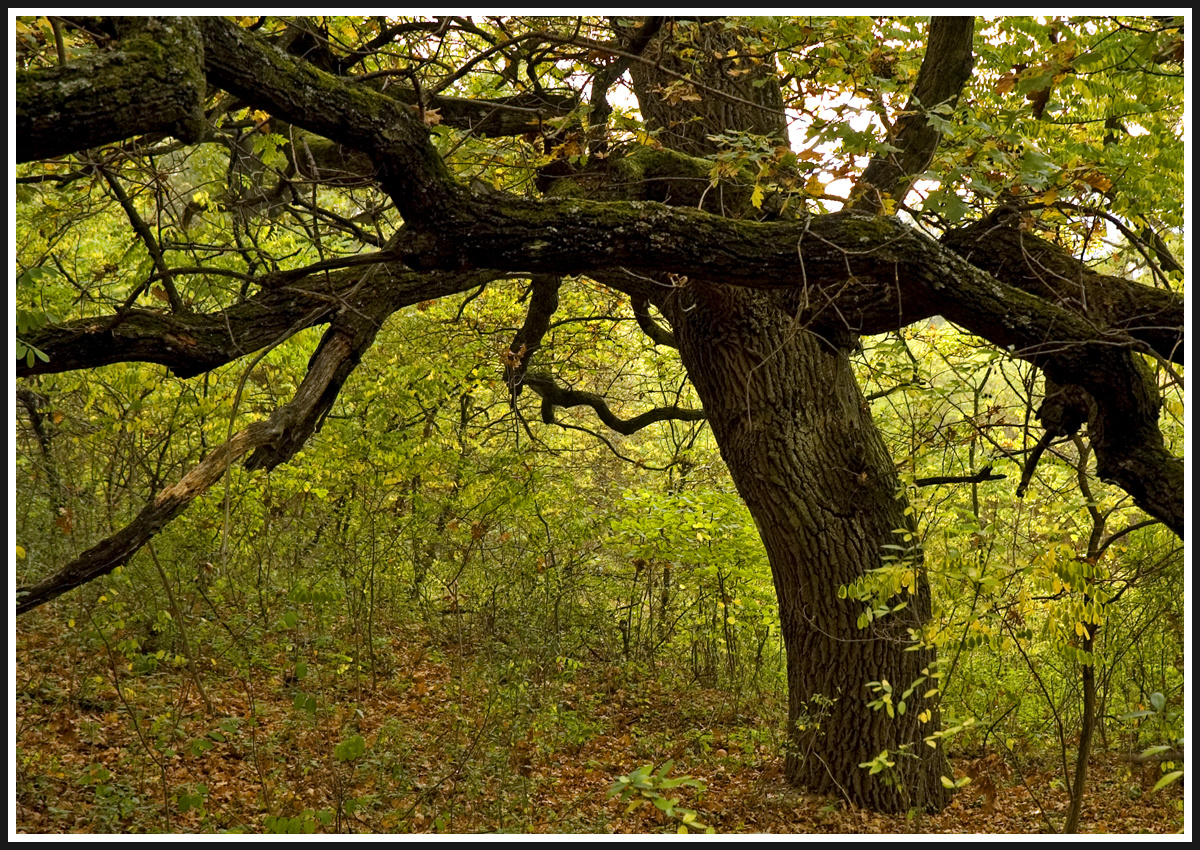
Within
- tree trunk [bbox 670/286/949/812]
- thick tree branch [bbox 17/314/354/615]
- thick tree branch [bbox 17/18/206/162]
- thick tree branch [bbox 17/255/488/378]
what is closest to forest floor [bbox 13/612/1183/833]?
tree trunk [bbox 670/286/949/812]

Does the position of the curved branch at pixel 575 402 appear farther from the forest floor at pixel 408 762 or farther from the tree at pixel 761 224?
the forest floor at pixel 408 762

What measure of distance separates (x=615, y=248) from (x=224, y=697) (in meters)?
4.95

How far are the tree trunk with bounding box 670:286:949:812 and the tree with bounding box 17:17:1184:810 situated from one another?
2 centimetres

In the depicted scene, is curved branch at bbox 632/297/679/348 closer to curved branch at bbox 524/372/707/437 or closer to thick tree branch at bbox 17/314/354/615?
curved branch at bbox 524/372/707/437

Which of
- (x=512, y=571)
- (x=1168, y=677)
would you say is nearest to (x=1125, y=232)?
(x=1168, y=677)

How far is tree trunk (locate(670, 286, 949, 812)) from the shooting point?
5.71 meters

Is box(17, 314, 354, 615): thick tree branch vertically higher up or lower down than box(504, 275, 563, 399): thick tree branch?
lower down

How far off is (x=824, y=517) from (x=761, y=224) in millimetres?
2337

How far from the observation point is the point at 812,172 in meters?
4.49

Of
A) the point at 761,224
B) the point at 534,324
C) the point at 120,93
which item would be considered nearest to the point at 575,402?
the point at 534,324

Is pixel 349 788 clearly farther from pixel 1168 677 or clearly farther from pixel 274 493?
pixel 1168 677


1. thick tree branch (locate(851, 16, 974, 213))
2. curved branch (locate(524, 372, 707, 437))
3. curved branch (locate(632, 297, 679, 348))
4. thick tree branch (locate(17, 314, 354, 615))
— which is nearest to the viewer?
thick tree branch (locate(17, 314, 354, 615))

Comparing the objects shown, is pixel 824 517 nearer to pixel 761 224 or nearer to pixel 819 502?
pixel 819 502

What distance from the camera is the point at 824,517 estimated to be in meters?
5.71
